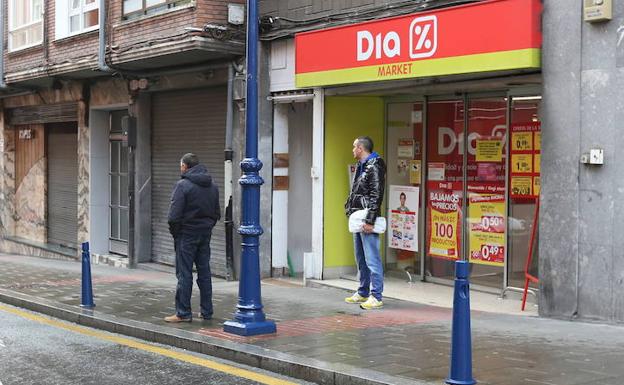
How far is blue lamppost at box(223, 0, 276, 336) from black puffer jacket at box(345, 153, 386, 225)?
1827 millimetres

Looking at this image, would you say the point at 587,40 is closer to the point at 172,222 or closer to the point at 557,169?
the point at 557,169

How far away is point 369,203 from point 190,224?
2099mm

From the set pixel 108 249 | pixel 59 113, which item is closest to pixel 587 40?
pixel 108 249

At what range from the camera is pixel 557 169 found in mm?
8734

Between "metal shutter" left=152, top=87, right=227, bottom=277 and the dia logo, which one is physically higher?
the dia logo

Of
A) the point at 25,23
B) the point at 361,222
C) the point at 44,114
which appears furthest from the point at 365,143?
the point at 25,23

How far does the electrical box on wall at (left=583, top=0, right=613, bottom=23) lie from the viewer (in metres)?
8.20

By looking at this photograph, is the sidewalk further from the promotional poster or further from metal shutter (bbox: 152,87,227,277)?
metal shutter (bbox: 152,87,227,277)

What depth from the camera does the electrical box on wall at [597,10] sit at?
Result: 8195 mm

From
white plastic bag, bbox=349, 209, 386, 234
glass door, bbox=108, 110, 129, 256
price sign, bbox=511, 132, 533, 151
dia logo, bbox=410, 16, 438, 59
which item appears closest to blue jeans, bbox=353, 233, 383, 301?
white plastic bag, bbox=349, 209, 386, 234

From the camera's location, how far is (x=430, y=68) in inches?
389

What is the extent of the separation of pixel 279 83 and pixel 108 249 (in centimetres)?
721

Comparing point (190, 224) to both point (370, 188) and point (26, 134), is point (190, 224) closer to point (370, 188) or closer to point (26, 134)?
point (370, 188)

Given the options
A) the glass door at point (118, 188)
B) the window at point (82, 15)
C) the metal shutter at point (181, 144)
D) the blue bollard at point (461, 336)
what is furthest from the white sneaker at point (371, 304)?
the window at point (82, 15)
